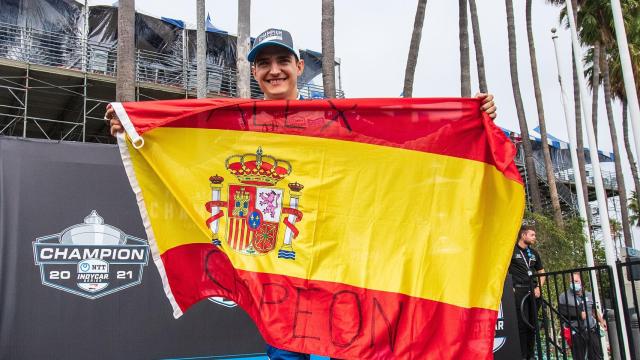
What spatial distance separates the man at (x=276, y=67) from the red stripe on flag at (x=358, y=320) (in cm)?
109

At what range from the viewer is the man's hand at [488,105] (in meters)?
2.99

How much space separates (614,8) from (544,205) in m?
23.6

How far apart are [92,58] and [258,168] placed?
17.5m

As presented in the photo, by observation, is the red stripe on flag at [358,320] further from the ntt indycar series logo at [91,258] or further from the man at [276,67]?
the ntt indycar series logo at [91,258]

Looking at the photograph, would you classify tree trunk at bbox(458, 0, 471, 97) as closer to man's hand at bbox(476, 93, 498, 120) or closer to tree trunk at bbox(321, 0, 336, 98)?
tree trunk at bbox(321, 0, 336, 98)

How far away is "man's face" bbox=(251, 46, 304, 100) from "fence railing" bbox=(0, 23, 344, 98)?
1578 cm

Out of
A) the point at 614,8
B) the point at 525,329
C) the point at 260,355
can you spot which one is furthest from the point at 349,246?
the point at 614,8

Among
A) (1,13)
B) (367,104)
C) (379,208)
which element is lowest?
(379,208)

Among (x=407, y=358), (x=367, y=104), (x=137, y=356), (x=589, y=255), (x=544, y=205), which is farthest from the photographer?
(x=544, y=205)

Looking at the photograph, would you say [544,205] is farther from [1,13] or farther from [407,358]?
[407,358]

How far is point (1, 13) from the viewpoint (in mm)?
17469

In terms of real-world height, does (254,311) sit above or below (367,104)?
below

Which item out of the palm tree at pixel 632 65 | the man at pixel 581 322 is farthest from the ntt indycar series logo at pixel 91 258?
the palm tree at pixel 632 65

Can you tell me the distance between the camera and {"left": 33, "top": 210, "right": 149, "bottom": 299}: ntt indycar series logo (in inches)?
158
